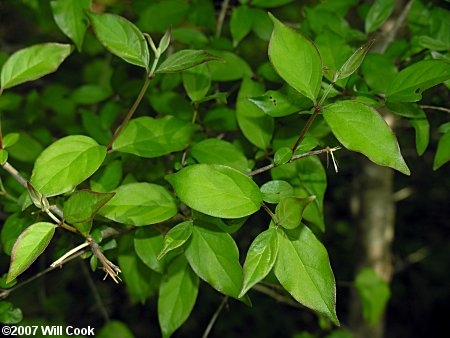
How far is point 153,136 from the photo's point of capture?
30.4 inches

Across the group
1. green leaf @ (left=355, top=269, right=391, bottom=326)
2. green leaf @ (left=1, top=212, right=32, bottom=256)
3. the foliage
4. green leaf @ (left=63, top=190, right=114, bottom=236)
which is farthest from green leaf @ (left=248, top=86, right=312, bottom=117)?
green leaf @ (left=355, top=269, right=391, bottom=326)

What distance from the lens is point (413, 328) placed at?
A: 7.34 ft

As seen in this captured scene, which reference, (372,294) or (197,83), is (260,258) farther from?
(372,294)

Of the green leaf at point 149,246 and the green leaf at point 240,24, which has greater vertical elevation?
the green leaf at point 240,24

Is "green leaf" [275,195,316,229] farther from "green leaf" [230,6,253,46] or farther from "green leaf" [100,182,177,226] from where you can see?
"green leaf" [230,6,253,46]

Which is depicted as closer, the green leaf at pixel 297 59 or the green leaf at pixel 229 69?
the green leaf at pixel 297 59

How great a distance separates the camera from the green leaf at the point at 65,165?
66 cm

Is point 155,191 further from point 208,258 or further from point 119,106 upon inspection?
point 119,106

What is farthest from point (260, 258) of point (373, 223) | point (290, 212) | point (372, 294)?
point (373, 223)

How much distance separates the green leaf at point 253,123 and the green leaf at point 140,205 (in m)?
0.15

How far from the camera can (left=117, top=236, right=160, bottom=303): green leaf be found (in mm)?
873

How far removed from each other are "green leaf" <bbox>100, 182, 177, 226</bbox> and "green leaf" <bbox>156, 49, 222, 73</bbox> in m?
0.15

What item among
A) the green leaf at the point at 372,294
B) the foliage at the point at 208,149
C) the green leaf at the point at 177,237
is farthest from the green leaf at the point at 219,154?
the green leaf at the point at 372,294

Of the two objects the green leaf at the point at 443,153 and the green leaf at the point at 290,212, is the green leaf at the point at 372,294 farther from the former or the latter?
the green leaf at the point at 290,212
